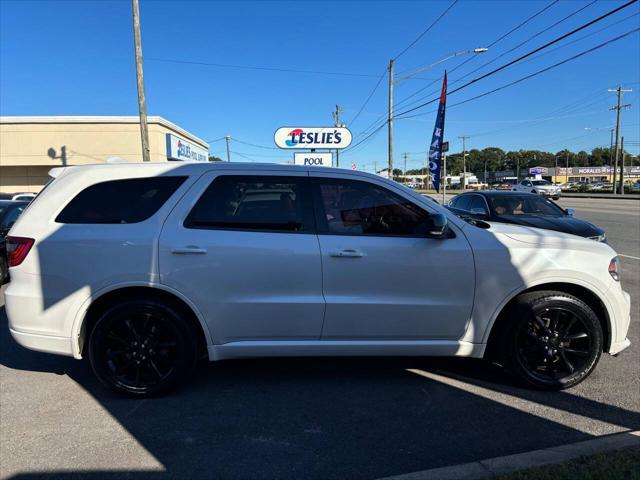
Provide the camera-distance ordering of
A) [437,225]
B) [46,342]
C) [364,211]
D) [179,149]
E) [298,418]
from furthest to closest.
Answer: [179,149] < [364,211] < [46,342] < [437,225] < [298,418]

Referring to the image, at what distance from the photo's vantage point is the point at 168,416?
341 centimetres

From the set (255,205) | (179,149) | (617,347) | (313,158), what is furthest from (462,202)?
(179,149)

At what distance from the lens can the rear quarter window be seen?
3.61 metres

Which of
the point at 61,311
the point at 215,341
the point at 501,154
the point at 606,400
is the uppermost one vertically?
the point at 501,154

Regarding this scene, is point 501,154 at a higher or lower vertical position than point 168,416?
higher

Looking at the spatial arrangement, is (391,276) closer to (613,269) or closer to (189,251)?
(189,251)

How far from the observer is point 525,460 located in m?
2.72

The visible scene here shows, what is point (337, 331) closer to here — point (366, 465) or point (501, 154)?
point (366, 465)

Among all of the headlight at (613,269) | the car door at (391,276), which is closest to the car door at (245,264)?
the car door at (391,276)

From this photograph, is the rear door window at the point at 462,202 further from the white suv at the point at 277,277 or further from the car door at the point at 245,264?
the car door at the point at 245,264

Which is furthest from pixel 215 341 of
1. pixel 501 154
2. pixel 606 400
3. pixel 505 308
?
pixel 501 154

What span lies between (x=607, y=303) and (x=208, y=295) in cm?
328

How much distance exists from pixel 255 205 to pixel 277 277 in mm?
628

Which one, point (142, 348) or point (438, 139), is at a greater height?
point (438, 139)
